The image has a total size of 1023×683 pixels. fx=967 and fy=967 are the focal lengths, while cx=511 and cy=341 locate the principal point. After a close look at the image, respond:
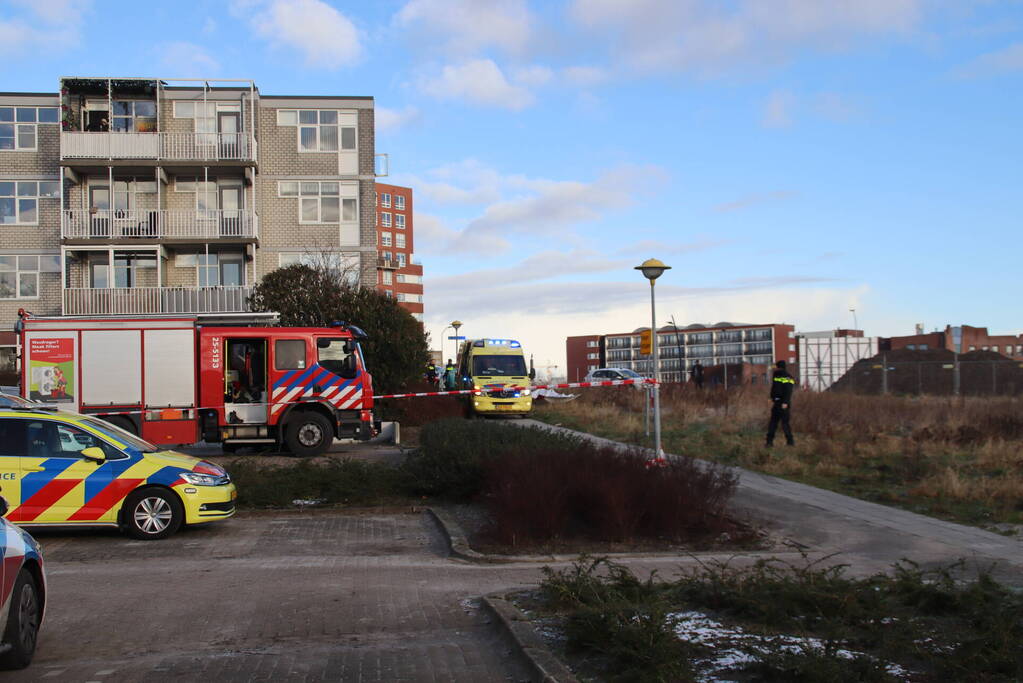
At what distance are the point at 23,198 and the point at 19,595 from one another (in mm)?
37900

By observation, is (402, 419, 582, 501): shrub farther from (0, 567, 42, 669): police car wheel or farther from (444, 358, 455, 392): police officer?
(444, 358, 455, 392): police officer

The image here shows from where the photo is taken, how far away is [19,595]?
5.79 metres

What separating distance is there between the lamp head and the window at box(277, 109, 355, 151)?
2487cm

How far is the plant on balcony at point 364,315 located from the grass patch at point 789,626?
21.2 metres

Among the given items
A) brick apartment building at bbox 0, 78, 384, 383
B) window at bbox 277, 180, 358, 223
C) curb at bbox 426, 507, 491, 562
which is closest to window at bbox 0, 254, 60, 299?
brick apartment building at bbox 0, 78, 384, 383

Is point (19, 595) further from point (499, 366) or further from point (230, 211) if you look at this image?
point (230, 211)

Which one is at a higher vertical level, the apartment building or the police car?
the apartment building

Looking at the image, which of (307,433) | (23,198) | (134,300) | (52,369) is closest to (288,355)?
(307,433)

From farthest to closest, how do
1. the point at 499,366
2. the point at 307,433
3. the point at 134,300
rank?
the point at 134,300
the point at 499,366
the point at 307,433

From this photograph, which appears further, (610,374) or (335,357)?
(610,374)

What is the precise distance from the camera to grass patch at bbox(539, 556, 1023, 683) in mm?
4961

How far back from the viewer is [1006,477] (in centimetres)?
1520

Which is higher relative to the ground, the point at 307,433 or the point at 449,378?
the point at 449,378

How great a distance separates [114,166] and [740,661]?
37.3 m
